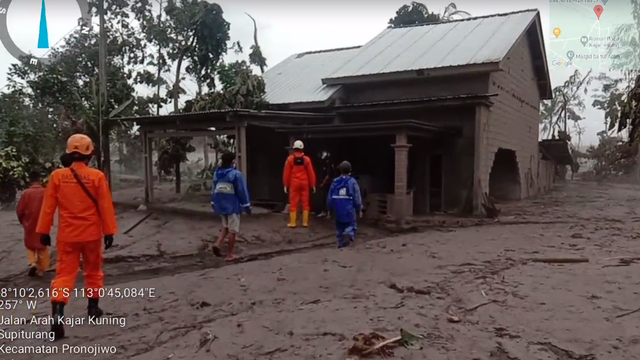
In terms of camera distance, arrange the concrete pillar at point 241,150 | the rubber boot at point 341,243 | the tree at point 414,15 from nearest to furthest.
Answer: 1. the rubber boot at point 341,243
2. the concrete pillar at point 241,150
3. the tree at point 414,15

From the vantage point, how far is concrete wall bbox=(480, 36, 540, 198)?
14633 mm

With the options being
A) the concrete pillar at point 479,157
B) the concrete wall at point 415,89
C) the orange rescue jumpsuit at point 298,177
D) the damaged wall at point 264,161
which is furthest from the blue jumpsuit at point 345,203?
the damaged wall at point 264,161

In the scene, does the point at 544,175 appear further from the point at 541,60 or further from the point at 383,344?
the point at 383,344

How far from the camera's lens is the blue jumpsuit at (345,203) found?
8609 millimetres

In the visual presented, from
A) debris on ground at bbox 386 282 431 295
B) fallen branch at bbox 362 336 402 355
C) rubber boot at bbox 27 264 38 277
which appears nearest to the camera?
fallen branch at bbox 362 336 402 355

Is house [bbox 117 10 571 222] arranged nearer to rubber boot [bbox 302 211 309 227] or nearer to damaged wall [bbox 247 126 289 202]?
damaged wall [bbox 247 126 289 202]

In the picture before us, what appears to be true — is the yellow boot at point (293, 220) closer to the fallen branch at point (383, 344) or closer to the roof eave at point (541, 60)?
the fallen branch at point (383, 344)

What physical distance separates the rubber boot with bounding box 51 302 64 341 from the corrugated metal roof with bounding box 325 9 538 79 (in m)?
12.1

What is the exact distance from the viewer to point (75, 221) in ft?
15.3

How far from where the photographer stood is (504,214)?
13.6 meters

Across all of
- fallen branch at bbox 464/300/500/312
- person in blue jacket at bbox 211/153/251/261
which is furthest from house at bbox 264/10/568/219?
fallen branch at bbox 464/300/500/312

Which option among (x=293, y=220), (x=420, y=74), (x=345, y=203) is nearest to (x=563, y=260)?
(x=345, y=203)

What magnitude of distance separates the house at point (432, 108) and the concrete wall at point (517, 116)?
0.04m

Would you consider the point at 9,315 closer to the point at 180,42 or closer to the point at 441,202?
the point at 441,202
